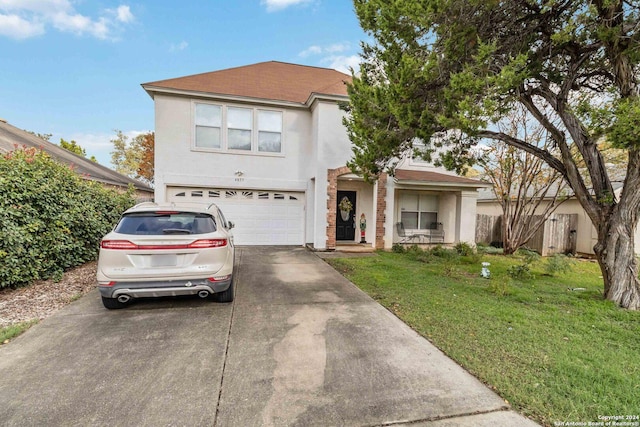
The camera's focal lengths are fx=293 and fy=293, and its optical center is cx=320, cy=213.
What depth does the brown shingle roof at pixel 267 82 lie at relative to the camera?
11000mm

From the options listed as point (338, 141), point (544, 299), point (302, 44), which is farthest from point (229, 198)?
point (544, 299)

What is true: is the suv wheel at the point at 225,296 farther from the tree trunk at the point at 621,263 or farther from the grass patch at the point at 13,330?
the tree trunk at the point at 621,263

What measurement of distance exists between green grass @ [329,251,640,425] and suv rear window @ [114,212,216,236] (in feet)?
11.3

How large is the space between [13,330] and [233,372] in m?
3.31

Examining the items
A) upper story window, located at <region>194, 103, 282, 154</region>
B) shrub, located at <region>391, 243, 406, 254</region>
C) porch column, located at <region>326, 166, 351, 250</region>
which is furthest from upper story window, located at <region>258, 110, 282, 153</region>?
shrub, located at <region>391, 243, 406, 254</region>

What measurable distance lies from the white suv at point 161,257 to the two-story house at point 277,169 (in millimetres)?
6465

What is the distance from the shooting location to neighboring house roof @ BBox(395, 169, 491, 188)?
37.7ft

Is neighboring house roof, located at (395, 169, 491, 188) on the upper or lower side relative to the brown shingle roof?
lower

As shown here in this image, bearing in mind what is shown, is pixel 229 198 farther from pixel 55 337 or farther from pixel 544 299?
pixel 544 299

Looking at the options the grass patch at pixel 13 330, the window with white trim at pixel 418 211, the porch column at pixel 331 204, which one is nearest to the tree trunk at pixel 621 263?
the porch column at pixel 331 204

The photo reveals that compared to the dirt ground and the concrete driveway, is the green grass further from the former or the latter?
the dirt ground

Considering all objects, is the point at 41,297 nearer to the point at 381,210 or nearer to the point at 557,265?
the point at 381,210

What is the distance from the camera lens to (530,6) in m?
5.07

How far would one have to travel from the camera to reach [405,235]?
1275 centimetres
